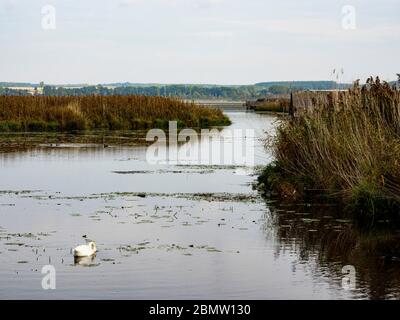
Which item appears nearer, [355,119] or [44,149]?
[355,119]

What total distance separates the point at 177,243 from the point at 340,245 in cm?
269

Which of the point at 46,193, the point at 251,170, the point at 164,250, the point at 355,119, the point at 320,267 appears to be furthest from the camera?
the point at 251,170

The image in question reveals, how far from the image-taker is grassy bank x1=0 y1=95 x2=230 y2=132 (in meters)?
52.4

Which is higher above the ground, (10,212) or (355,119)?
(355,119)

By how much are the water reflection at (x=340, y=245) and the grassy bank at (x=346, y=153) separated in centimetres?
56

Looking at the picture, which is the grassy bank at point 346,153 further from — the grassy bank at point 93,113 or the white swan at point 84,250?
the grassy bank at point 93,113

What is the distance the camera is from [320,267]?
13898 mm

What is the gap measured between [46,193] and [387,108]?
8.18 metres

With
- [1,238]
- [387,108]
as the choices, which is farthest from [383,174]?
[1,238]

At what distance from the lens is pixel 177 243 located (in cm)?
1586

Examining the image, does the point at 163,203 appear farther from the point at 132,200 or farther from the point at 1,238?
the point at 1,238

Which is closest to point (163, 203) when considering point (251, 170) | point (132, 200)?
point (132, 200)
